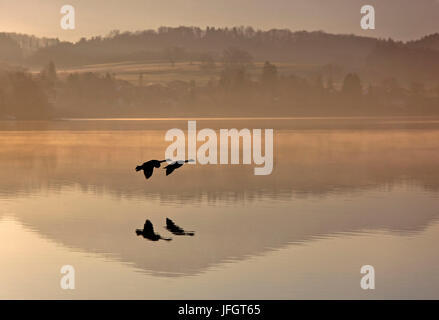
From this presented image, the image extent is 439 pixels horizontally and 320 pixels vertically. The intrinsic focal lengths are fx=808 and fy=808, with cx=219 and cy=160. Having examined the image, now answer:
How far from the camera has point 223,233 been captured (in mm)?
26875

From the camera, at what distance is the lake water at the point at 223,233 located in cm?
2008

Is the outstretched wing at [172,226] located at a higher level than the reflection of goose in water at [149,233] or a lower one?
higher

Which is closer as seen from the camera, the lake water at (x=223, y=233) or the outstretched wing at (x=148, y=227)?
the lake water at (x=223, y=233)

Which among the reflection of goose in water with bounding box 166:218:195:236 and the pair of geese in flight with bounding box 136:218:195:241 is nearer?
the pair of geese in flight with bounding box 136:218:195:241

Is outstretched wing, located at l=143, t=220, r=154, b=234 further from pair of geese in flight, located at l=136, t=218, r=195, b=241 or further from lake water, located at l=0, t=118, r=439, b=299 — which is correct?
lake water, located at l=0, t=118, r=439, b=299

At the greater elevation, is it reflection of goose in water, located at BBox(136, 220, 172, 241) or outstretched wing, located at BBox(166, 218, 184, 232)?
outstretched wing, located at BBox(166, 218, 184, 232)

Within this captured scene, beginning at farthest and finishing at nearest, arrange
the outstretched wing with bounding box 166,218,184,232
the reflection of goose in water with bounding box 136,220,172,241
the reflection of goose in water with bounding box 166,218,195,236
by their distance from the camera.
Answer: the outstretched wing with bounding box 166,218,184,232 < the reflection of goose in water with bounding box 166,218,195,236 < the reflection of goose in water with bounding box 136,220,172,241

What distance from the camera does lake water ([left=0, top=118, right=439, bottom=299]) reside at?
20.1 m

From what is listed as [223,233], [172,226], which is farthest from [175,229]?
[223,233]

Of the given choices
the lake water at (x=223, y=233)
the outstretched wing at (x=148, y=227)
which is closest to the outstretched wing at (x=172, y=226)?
the lake water at (x=223, y=233)

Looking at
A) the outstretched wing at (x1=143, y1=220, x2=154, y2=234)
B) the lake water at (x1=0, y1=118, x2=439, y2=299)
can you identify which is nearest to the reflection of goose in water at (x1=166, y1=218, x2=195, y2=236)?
the lake water at (x1=0, y1=118, x2=439, y2=299)

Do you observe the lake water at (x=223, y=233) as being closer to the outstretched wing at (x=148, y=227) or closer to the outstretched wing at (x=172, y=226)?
the outstretched wing at (x=148, y=227)
